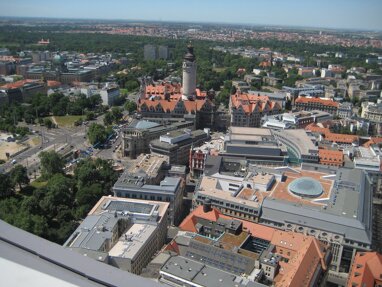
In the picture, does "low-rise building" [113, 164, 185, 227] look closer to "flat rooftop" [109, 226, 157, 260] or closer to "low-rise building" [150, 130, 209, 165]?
"flat rooftop" [109, 226, 157, 260]

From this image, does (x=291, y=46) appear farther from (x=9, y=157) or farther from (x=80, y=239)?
(x=80, y=239)

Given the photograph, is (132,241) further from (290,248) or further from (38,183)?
(38,183)

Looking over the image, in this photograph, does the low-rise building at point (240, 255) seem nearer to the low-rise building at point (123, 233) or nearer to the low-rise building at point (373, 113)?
the low-rise building at point (123, 233)

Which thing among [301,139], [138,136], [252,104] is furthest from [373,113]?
[138,136]

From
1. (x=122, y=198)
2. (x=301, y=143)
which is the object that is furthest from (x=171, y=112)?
(x=122, y=198)

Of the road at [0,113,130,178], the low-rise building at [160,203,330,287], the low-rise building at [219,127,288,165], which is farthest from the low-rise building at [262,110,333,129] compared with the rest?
the low-rise building at [160,203,330,287]

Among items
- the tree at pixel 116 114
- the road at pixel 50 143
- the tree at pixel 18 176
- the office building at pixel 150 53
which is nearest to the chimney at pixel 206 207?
the tree at pixel 18 176
